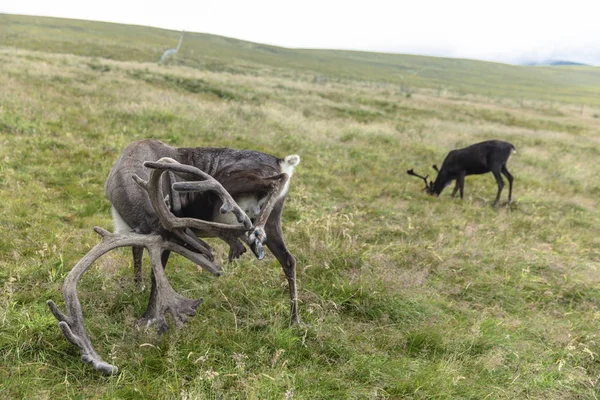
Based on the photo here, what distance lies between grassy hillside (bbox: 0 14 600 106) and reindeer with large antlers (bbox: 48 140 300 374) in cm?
4167

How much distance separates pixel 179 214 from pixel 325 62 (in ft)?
369

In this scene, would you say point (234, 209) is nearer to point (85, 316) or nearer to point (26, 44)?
point (85, 316)

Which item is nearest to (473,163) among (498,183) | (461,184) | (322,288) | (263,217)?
(461,184)

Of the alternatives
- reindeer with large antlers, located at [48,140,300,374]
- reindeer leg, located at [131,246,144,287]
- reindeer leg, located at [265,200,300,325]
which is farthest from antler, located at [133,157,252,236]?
reindeer leg, located at [131,246,144,287]

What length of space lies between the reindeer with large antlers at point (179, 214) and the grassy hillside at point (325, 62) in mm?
41668

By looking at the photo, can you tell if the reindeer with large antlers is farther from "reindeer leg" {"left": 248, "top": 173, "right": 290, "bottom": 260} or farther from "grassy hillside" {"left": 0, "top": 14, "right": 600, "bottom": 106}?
"grassy hillside" {"left": 0, "top": 14, "right": 600, "bottom": 106}

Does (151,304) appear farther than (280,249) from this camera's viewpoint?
No

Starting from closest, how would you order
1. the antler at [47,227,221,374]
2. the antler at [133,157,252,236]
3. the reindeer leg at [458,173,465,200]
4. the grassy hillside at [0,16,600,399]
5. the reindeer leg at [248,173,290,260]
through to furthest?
1. the antler at [47,227,221,374]
2. the antler at [133,157,252,236]
3. the reindeer leg at [248,173,290,260]
4. the grassy hillside at [0,16,600,399]
5. the reindeer leg at [458,173,465,200]

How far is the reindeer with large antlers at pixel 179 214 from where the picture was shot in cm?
272

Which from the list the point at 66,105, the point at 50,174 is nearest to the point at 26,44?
the point at 66,105

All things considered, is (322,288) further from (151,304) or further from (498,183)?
(498,183)

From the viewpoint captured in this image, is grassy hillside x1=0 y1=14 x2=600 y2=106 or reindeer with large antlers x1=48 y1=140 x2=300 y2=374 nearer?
reindeer with large antlers x1=48 y1=140 x2=300 y2=374

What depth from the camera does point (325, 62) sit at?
4286 inches

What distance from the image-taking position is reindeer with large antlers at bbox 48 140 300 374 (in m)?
2.72
